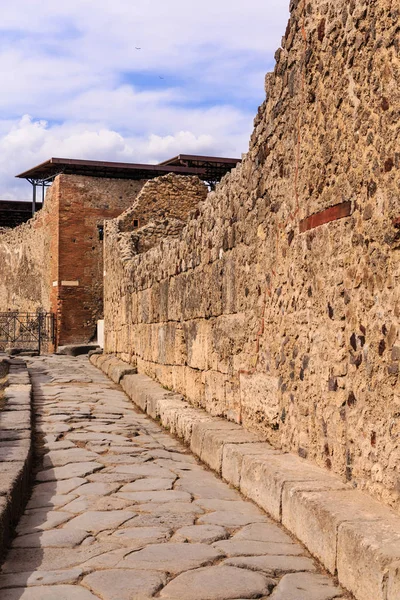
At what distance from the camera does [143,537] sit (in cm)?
320

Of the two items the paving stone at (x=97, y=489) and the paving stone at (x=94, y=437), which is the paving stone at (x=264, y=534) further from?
the paving stone at (x=94, y=437)

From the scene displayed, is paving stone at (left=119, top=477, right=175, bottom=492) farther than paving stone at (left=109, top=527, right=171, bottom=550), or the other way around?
paving stone at (left=119, top=477, right=175, bottom=492)

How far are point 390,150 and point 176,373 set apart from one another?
4.72 m

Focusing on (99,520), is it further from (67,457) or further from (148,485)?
(67,457)

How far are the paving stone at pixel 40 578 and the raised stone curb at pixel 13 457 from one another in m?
0.24

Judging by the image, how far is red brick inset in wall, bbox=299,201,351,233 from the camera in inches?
132

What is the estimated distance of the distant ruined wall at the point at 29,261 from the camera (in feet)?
74.1

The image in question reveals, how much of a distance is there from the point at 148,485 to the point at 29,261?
21697mm

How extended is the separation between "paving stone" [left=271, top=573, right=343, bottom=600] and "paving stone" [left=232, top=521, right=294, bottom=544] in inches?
16.3

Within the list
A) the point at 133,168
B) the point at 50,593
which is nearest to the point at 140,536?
the point at 50,593

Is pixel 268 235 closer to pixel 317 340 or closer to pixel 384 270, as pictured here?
pixel 317 340

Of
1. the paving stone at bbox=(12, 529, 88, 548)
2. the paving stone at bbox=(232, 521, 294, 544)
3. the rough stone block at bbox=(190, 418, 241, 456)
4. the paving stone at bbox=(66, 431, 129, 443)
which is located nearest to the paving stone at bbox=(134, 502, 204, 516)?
the paving stone at bbox=(232, 521, 294, 544)

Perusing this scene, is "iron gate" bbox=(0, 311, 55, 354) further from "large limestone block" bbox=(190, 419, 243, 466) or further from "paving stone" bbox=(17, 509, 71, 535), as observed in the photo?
"paving stone" bbox=(17, 509, 71, 535)

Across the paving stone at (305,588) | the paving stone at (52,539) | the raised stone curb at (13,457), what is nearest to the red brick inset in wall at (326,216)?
the paving stone at (305,588)
